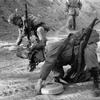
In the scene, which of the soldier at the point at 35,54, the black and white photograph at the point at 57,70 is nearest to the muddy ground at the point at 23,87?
the black and white photograph at the point at 57,70

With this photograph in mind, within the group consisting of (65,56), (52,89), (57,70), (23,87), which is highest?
(65,56)

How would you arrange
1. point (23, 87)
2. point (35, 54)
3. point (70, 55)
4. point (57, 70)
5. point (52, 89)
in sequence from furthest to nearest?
point (35, 54), point (23, 87), point (57, 70), point (70, 55), point (52, 89)

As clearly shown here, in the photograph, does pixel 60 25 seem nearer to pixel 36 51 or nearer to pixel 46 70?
pixel 36 51

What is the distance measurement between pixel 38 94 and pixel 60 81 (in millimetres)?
612

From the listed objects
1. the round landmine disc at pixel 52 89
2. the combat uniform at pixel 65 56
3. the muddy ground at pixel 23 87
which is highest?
the combat uniform at pixel 65 56

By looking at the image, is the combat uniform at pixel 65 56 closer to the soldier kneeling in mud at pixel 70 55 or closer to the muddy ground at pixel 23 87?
the soldier kneeling in mud at pixel 70 55

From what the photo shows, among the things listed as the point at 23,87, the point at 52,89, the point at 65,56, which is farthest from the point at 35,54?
the point at 52,89

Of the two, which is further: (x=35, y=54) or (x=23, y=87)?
(x=35, y=54)

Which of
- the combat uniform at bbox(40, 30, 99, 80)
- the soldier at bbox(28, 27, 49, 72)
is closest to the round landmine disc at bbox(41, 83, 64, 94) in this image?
the combat uniform at bbox(40, 30, 99, 80)

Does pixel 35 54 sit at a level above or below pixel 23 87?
above

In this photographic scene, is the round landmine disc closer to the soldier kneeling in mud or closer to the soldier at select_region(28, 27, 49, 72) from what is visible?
the soldier kneeling in mud

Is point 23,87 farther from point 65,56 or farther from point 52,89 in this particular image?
point 65,56

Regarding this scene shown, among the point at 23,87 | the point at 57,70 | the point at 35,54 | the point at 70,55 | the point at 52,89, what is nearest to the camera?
the point at 52,89

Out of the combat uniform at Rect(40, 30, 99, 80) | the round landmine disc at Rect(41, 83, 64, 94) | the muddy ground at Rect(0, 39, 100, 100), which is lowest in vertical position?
the muddy ground at Rect(0, 39, 100, 100)
